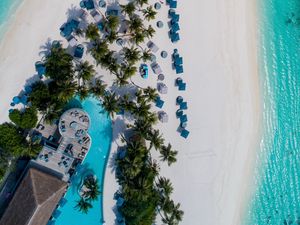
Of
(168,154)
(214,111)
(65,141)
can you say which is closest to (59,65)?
(65,141)

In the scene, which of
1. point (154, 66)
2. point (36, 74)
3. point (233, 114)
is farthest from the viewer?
point (233, 114)

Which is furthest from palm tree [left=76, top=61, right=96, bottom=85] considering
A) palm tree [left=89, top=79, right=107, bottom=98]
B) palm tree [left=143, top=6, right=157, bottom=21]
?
palm tree [left=143, top=6, right=157, bottom=21]

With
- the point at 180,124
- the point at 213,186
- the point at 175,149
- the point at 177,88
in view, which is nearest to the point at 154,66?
the point at 177,88

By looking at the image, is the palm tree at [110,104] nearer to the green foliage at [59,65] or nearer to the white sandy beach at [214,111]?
the green foliage at [59,65]

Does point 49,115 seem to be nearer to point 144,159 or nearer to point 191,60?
point 144,159

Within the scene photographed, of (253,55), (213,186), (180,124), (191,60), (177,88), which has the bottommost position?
(213,186)
